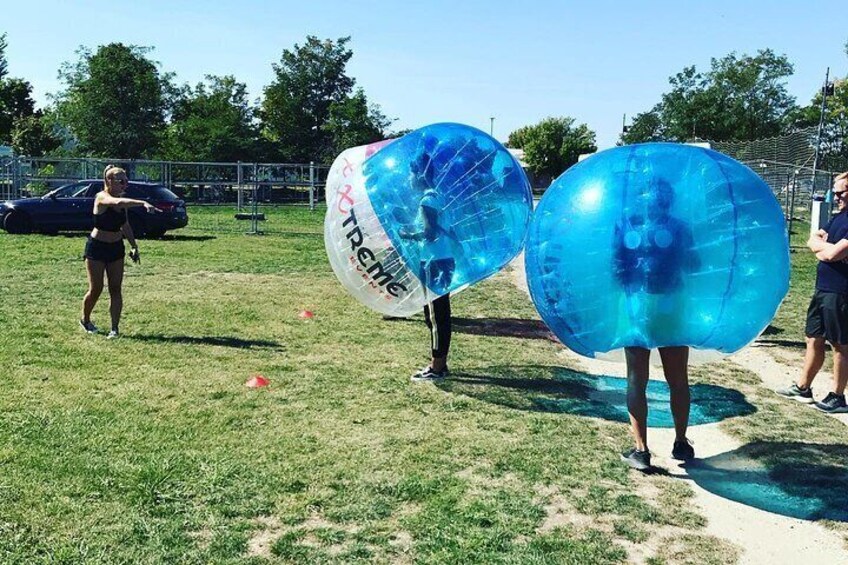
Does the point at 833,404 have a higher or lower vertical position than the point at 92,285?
lower

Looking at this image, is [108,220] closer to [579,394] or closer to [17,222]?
[579,394]

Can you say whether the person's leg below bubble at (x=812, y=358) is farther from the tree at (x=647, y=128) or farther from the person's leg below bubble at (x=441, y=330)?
the tree at (x=647, y=128)

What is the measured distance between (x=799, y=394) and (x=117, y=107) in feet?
181

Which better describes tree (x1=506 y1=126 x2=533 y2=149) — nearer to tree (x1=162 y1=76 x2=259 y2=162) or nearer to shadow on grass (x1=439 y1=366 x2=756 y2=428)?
tree (x1=162 y1=76 x2=259 y2=162)

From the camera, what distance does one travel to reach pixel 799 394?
7.01 metres

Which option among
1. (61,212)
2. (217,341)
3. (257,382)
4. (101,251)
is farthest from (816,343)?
(61,212)

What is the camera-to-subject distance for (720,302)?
179 inches

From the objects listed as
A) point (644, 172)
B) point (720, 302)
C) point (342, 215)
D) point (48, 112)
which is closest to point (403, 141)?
point (342, 215)

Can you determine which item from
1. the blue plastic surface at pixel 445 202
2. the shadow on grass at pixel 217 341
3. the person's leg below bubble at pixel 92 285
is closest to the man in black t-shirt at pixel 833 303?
the blue plastic surface at pixel 445 202

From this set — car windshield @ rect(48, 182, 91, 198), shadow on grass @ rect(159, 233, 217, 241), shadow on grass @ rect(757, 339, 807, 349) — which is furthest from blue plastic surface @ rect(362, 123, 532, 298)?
car windshield @ rect(48, 182, 91, 198)

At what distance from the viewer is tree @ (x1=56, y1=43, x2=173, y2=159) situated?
176 ft

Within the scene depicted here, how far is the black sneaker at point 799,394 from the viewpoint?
6.93 metres

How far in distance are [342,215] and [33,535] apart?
337 centimetres

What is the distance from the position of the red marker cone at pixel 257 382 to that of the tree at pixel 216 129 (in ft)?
157
